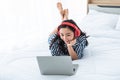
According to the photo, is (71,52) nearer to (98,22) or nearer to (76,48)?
(76,48)

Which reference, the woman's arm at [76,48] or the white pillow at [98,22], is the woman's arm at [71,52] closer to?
the woman's arm at [76,48]

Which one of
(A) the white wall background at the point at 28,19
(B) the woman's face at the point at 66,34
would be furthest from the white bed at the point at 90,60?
(A) the white wall background at the point at 28,19

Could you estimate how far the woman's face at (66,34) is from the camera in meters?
Result: 1.83

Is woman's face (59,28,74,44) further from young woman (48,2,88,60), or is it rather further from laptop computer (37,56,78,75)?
laptop computer (37,56,78,75)

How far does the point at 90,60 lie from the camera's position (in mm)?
1917

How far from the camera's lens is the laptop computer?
5.19 feet

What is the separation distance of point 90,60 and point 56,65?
41 centimetres

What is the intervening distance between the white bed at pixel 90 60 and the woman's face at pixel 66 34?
191 millimetres

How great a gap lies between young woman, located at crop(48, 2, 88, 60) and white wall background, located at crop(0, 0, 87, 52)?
102 cm

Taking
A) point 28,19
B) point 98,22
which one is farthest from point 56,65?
point 28,19

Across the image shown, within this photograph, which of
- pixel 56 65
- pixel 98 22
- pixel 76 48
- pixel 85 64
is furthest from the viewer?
pixel 98 22

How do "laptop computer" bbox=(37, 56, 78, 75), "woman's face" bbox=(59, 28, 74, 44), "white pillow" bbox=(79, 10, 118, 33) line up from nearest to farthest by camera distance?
"laptop computer" bbox=(37, 56, 78, 75) → "woman's face" bbox=(59, 28, 74, 44) → "white pillow" bbox=(79, 10, 118, 33)

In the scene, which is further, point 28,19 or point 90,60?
point 28,19

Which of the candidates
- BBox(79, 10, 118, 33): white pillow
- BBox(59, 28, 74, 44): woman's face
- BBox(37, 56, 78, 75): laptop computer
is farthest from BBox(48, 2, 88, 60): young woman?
BBox(79, 10, 118, 33): white pillow
